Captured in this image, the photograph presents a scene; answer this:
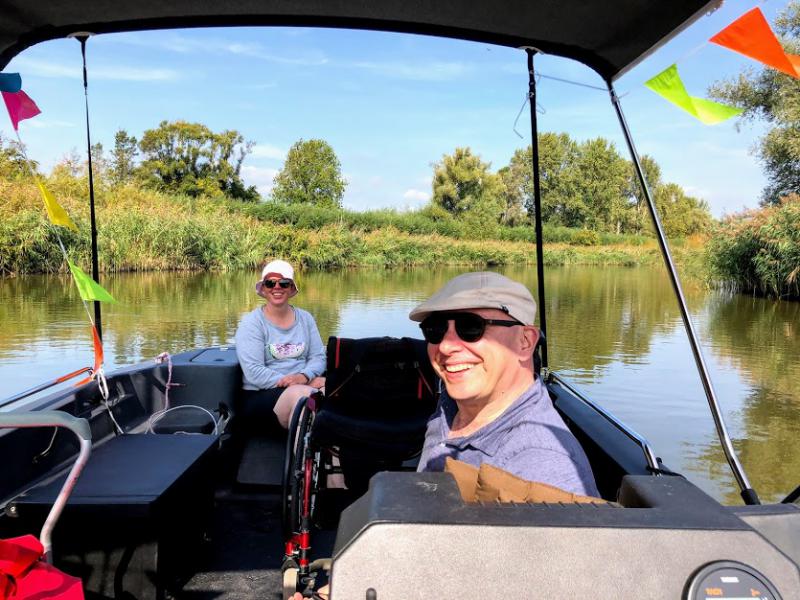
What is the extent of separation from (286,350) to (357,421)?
0.94 metres

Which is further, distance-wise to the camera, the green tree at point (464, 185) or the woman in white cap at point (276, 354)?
the green tree at point (464, 185)

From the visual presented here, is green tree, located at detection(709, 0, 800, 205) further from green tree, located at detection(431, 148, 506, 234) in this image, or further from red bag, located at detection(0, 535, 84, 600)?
green tree, located at detection(431, 148, 506, 234)

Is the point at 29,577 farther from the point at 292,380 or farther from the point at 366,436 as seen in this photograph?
the point at 292,380

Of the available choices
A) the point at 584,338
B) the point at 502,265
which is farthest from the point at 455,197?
the point at 584,338

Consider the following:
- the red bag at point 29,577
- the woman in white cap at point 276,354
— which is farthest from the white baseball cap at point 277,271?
the red bag at point 29,577

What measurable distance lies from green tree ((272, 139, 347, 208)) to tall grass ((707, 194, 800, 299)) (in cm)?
2896

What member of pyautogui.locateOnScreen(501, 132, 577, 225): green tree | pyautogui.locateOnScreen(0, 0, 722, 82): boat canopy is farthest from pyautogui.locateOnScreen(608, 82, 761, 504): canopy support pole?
pyautogui.locateOnScreen(501, 132, 577, 225): green tree

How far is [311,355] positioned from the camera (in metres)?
3.92

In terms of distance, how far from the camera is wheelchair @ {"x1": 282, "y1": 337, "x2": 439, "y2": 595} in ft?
8.56

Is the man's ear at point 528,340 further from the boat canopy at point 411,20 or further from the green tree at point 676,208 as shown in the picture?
the green tree at point 676,208

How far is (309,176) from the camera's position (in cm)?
4384

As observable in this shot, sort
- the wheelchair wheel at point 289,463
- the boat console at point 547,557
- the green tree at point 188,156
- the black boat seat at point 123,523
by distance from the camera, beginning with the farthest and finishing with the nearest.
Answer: the green tree at point 188,156 < the wheelchair wheel at point 289,463 < the black boat seat at point 123,523 < the boat console at point 547,557

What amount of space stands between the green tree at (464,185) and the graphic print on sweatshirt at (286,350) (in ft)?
146

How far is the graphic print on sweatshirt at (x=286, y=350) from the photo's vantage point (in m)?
3.72
